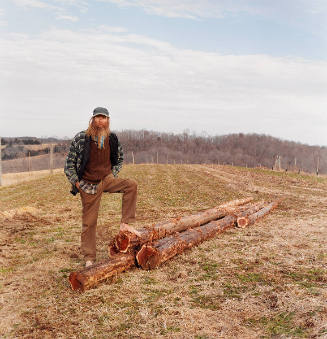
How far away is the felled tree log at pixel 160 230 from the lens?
18.3 feet

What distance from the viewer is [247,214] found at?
9938mm

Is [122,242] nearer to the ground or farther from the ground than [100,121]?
nearer to the ground

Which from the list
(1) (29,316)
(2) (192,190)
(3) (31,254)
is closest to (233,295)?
(1) (29,316)

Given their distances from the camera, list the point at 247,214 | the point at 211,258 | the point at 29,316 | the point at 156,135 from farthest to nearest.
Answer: the point at 156,135, the point at 247,214, the point at 211,258, the point at 29,316

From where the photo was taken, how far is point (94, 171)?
5.54m

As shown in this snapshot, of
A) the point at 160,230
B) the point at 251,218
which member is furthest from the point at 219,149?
the point at 160,230

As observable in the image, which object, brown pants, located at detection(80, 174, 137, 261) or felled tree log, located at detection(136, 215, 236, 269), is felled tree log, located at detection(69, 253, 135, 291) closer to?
felled tree log, located at detection(136, 215, 236, 269)

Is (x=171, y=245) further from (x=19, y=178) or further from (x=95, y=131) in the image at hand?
(x=19, y=178)

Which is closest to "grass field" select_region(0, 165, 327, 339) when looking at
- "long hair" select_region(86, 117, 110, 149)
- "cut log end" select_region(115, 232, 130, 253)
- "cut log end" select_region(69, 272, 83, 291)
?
"cut log end" select_region(69, 272, 83, 291)

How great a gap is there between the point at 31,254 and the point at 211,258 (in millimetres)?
3605

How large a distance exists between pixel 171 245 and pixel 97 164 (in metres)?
2.03

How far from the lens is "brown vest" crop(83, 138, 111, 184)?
5.44 meters

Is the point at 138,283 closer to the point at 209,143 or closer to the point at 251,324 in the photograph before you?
the point at 251,324

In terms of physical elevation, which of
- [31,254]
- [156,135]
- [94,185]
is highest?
[156,135]
